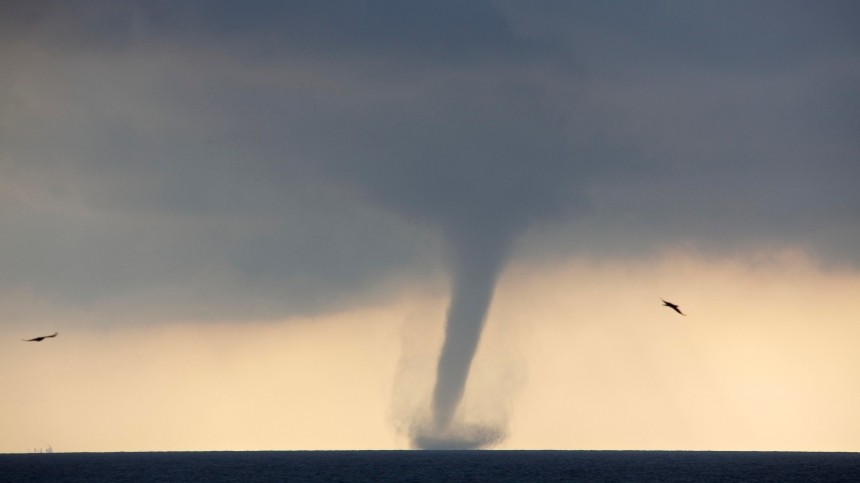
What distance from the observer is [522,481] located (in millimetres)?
199375

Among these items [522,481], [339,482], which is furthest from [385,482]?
[522,481]

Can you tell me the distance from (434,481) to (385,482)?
8.82 metres

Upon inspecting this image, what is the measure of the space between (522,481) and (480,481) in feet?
25.0

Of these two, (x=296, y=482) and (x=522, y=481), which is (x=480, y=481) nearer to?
(x=522, y=481)

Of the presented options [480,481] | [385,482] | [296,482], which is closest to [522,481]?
[480,481]

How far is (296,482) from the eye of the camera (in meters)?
197

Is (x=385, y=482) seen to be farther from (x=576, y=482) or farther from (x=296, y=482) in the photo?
(x=576, y=482)

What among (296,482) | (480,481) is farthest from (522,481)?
(296,482)

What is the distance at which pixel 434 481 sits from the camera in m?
192

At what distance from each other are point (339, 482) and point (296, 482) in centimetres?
1008

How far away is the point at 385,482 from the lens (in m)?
188

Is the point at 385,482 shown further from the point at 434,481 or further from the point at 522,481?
the point at 522,481

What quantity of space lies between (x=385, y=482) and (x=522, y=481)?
2633 centimetres

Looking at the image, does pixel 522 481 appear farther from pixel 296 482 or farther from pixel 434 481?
pixel 296 482
